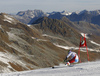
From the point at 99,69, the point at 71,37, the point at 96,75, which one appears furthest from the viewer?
the point at 71,37

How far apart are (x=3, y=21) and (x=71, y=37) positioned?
84.4 metres

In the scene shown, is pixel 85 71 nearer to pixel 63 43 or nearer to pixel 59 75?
pixel 59 75

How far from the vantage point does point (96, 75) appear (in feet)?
52.7

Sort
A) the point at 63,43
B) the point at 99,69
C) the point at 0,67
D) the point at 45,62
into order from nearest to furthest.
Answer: the point at 99,69, the point at 0,67, the point at 45,62, the point at 63,43

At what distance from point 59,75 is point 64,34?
18237cm

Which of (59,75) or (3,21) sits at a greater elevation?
(59,75)

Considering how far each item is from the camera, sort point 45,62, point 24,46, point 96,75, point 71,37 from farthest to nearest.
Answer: point 71,37
point 24,46
point 45,62
point 96,75

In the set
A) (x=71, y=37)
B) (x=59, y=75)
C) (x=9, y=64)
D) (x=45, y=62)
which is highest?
(x=59, y=75)

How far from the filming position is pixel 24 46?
8494 centimetres

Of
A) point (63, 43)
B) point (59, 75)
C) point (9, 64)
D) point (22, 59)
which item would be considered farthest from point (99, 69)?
point (63, 43)

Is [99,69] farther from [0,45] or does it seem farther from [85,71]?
[0,45]

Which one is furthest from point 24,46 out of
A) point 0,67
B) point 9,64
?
point 0,67

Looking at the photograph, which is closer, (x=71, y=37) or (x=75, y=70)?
(x=75, y=70)

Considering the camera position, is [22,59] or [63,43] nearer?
[22,59]
